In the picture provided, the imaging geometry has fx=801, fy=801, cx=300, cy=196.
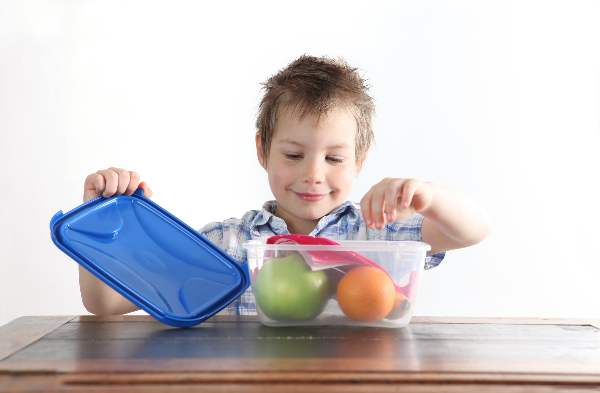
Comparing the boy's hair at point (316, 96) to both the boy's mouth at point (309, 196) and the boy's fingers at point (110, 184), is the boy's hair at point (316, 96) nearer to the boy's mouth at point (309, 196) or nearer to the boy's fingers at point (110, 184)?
the boy's mouth at point (309, 196)

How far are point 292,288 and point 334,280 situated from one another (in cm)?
5

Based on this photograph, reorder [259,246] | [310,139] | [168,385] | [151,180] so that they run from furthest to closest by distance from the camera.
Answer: [151,180] < [310,139] < [259,246] < [168,385]

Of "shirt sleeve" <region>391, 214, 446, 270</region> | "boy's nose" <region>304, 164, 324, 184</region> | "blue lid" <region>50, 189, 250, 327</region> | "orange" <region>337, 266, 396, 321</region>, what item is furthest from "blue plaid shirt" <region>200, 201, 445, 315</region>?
"orange" <region>337, 266, 396, 321</region>

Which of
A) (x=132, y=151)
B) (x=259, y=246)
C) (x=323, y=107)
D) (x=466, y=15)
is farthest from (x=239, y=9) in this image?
(x=259, y=246)

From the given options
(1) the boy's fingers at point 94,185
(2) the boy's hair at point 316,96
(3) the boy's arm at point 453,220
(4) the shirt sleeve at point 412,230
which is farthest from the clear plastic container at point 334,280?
(2) the boy's hair at point 316,96

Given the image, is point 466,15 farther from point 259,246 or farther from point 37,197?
point 259,246

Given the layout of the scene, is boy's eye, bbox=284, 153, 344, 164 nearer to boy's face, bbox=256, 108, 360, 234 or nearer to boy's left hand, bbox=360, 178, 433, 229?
boy's face, bbox=256, 108, 360, 234

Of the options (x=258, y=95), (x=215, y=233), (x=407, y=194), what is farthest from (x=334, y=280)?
(x=258, y=95)

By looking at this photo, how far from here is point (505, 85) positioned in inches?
95.3

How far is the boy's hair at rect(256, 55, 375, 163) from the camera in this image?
153 centimetres

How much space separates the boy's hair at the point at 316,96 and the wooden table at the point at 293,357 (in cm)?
55

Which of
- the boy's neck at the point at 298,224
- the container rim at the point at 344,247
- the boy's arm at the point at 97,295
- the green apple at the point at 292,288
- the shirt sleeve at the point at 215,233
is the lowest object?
the boy's arm at the point at 97,295

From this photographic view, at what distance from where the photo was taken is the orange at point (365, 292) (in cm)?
99

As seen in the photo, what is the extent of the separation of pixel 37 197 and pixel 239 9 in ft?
2.74
